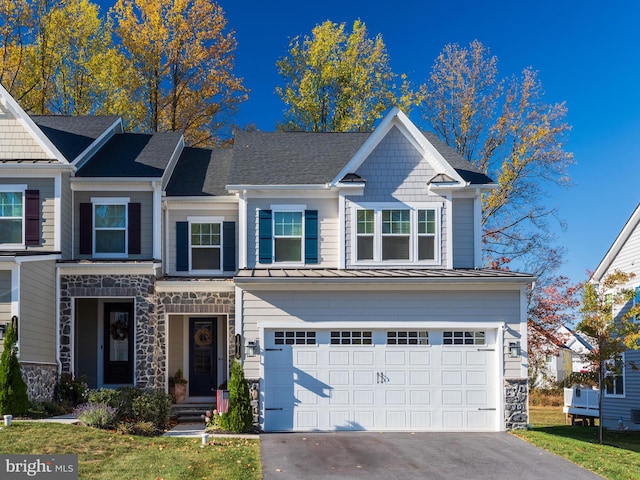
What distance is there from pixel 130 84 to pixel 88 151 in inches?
401

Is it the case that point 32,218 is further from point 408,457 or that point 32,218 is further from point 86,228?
point 408,457

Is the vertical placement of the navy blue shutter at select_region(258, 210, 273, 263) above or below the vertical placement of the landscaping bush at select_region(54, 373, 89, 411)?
above

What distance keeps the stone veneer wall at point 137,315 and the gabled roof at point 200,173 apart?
3031 mm

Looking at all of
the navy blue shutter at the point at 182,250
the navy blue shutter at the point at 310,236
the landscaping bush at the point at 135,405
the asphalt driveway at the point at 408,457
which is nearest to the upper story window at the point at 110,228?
the navy blue shutter at the point at 182,250

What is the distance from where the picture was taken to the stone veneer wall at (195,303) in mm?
19531

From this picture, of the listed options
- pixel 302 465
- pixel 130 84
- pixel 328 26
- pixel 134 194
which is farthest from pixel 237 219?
pixel 328 26

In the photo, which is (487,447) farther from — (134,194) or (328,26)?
(328,26)

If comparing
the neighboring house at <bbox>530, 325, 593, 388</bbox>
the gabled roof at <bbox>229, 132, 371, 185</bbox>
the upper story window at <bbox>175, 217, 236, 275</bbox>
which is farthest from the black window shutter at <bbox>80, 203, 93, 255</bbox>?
the neighboring house at <bbox>530, 325, 593, 388</bbox>

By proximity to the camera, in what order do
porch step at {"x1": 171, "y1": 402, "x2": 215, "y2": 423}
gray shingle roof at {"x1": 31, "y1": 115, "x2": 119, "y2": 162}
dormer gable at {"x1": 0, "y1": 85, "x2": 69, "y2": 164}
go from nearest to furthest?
porch step at {"x1": 171, "y1": 402, "x2": 215, "y2": 423} < dormer gable at {"x1": 0, "y1": 85, "x2": 69, "y2": 164} < gray shingle roof at {"x1": 31, "y1": 115, "x2": 119, "y2": 162}

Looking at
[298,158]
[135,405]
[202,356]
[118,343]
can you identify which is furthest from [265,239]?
[135,405]

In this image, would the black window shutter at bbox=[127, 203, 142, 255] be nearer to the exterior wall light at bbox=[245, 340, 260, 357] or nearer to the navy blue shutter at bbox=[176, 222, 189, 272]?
the navy blue shutter at bbox=[176, 222, 189, 272]

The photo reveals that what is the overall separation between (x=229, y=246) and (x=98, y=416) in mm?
6967

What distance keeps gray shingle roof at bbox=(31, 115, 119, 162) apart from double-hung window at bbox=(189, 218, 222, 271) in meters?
3.77

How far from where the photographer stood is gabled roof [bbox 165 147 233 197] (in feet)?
70.6
